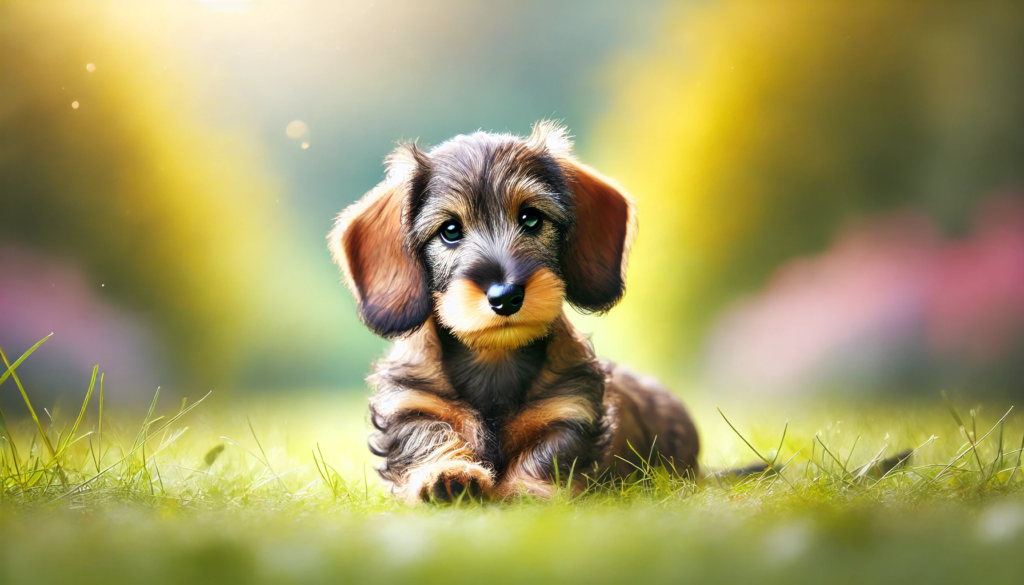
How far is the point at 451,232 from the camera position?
2459mm

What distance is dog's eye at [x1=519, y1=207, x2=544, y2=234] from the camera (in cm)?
245

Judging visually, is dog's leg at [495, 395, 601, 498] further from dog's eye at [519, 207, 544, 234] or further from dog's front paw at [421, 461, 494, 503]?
dog's eye at [519, 207, 544, 234]

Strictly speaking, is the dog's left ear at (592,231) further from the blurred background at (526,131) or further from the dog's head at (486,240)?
the blurred background at (526,131)

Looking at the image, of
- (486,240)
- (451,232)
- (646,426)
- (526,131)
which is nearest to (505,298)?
(486,240)

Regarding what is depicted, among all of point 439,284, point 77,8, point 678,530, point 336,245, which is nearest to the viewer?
point 678,530

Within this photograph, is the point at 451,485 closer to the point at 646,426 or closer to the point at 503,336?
the point at 503,336

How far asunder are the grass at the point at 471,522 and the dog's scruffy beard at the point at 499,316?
1.62ft

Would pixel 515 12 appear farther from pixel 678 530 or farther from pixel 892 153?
pixel 678 530

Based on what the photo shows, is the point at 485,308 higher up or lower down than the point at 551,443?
higher up

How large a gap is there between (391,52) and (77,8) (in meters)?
1.34

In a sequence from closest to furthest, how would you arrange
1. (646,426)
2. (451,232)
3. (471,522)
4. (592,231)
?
1. (471,522)
2. (451,232)
3. (592,231)
4. (646,426)

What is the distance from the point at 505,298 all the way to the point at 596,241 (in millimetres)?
713

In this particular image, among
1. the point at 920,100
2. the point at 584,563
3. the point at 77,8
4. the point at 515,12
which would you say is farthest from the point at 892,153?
the point at 77,8

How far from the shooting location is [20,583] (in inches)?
57.2
